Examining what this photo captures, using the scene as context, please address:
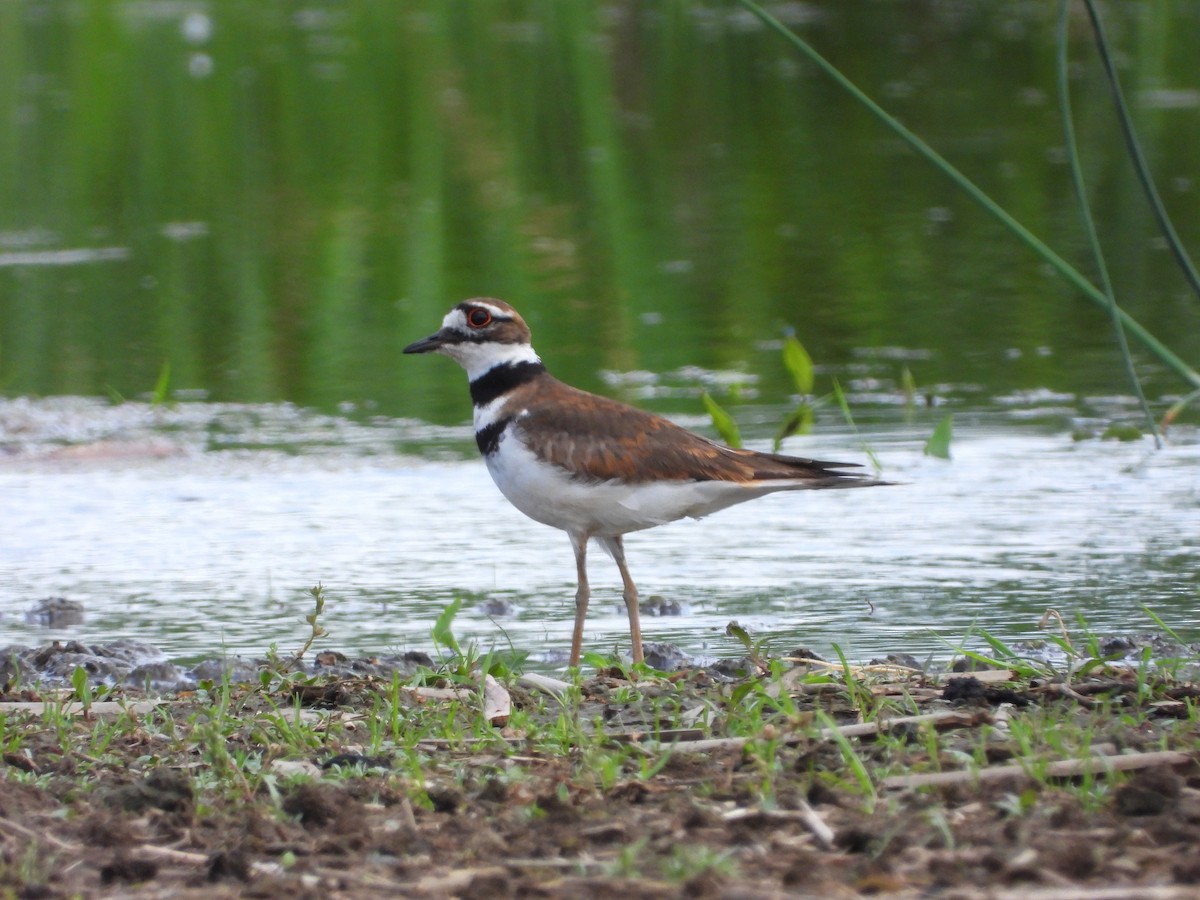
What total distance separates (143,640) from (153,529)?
1.35 metres

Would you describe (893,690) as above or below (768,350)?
below

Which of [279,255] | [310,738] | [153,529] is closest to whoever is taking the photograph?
[310,738]

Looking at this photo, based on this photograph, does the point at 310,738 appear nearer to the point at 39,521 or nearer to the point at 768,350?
the point at 39,521

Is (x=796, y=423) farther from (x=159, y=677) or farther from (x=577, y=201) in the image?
(x=577, y=201)

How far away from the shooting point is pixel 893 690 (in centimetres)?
413

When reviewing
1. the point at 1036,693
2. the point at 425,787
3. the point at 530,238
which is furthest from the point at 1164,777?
the point at 530,238

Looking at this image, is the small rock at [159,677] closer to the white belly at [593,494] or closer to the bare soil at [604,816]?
the bare soil at [604,816]

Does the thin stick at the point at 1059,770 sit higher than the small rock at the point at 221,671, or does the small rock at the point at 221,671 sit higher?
the thin stick at the point at 1059,770

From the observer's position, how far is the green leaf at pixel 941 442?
6730mm

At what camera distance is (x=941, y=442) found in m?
6.80

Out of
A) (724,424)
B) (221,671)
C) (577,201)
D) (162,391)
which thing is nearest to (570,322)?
(162,391)

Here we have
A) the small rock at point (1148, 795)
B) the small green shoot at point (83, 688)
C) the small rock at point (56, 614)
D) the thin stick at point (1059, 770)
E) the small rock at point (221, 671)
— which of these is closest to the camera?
the small rock at point (1148, 795)

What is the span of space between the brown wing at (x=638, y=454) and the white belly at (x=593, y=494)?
0.03 meters

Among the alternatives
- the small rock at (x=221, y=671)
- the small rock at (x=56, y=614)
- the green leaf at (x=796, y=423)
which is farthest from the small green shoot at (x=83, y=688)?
the green leaf at (x=796, y=423)
